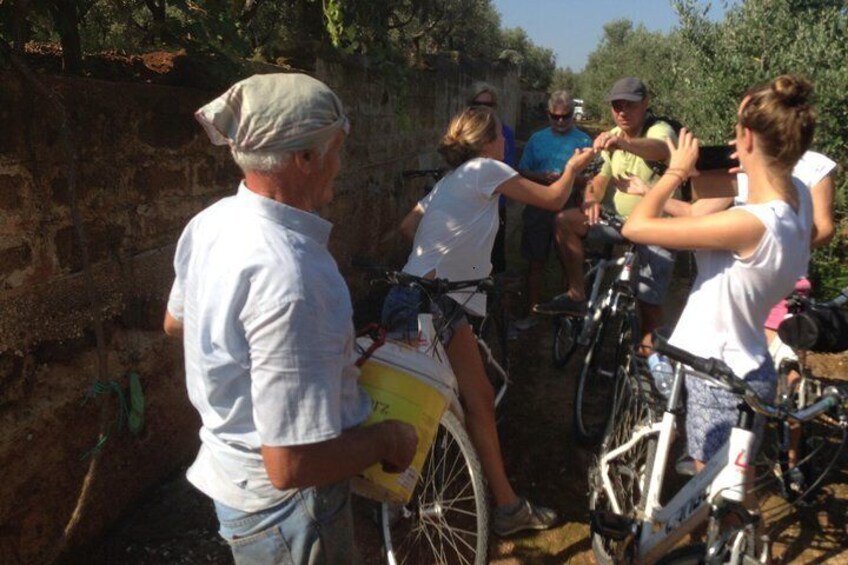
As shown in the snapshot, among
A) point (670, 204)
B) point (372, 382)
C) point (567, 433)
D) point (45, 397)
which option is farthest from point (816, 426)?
point (45, 397)

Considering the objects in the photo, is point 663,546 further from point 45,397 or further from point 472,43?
point 472,43

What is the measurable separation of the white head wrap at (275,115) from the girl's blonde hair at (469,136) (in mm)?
1838

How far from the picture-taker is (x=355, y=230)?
18.1ft

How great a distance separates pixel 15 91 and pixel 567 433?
3.24 meters

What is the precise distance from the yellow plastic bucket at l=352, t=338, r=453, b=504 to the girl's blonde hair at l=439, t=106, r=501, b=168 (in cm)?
143

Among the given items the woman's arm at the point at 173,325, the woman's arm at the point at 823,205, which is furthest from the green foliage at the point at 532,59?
the woman's arm at the point at 173,325

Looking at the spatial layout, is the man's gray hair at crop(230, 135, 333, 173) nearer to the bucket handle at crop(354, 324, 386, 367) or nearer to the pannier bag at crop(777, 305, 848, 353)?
the bucket handle at crop(354, 324, 386, 367)

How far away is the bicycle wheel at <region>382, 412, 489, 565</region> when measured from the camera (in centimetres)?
263

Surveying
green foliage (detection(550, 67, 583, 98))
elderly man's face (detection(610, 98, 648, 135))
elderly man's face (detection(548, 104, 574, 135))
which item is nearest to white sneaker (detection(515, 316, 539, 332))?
elderly man's face (detection(548, 104, 574, 135))

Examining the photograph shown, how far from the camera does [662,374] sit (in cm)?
272

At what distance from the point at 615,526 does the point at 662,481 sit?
0.24 meters

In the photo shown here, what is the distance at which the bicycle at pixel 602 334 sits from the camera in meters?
3.95

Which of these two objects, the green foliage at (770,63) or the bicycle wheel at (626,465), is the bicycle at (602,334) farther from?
the green foliage at (770,63)

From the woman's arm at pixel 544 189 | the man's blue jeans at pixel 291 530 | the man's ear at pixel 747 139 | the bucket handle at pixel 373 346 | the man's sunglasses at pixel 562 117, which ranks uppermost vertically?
the man's ear at pixel 747 139
